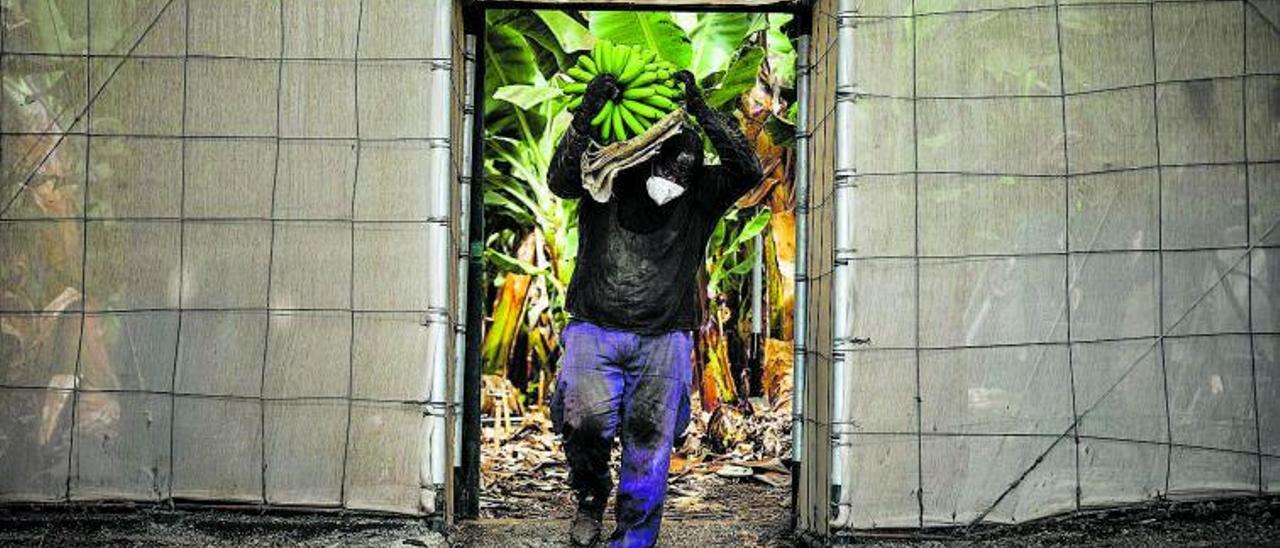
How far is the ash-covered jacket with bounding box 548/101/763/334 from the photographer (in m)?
5.51

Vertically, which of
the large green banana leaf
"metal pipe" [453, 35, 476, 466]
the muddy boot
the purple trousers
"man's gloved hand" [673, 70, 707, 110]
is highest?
the large green banana leaf

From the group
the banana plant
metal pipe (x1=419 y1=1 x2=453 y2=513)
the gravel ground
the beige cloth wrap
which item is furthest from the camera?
the banana plant

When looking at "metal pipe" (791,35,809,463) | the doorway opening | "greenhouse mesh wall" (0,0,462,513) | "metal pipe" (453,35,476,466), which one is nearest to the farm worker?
"metal pipe" (791,35,809,463)

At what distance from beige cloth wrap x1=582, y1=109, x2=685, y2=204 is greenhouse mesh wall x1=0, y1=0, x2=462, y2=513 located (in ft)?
1.92

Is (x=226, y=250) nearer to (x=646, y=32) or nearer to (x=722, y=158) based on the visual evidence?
(x=722, y=158)

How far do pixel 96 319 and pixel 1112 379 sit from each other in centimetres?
394

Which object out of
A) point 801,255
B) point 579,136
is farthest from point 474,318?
point 801,255

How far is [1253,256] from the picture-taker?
517cm

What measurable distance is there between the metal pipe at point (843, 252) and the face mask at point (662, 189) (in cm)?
66

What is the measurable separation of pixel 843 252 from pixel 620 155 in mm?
985

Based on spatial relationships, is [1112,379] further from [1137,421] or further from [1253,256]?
[1253,256]

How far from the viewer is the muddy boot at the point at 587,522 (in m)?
5.64

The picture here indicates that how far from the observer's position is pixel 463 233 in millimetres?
5785

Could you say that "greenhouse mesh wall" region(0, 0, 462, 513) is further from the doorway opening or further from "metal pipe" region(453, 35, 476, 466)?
the doorway opening
